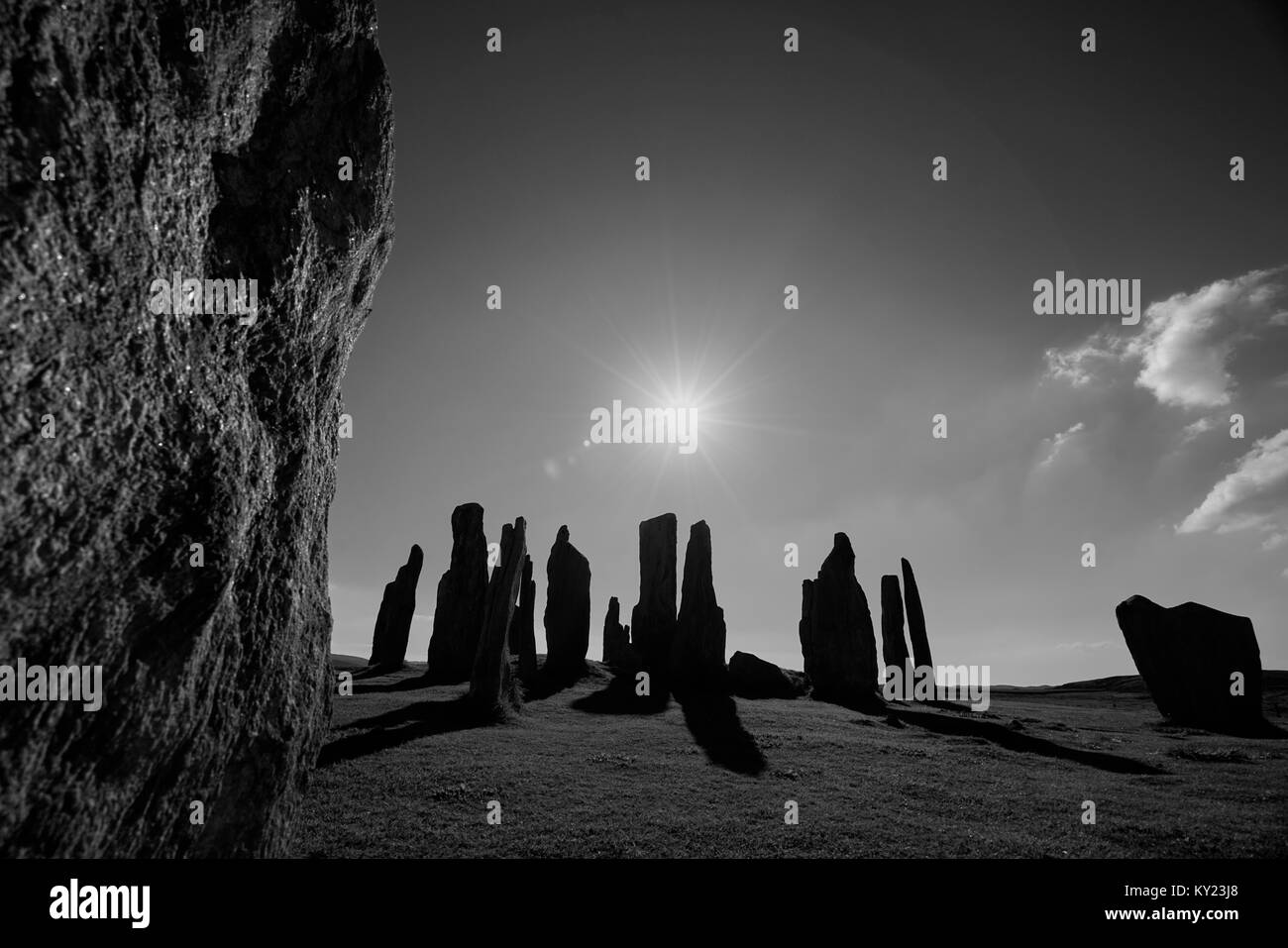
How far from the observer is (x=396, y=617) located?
39125mm

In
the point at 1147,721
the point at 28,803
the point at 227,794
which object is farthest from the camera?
the point at 1147,721

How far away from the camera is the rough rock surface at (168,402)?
2.05 meters

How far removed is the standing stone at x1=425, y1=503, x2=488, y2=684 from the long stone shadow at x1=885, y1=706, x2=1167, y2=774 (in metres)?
20.9

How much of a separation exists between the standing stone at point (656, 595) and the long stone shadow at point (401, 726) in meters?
15.2

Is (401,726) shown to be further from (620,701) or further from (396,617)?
(396,617)

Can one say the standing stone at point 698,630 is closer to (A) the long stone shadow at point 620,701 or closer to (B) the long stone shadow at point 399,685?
(A) the long stone shadow at point 620,701

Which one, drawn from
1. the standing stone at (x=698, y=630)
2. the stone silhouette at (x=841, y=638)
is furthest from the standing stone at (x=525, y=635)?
the stone silhouette at (x=841, y=638)

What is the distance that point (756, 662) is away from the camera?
33031 mm

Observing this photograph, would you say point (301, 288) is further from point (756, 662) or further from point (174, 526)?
point (756, 662)

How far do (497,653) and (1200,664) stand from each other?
1214 inches

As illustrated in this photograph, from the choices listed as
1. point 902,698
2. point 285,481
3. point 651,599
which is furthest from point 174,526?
point 902,698

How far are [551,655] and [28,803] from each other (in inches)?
1284

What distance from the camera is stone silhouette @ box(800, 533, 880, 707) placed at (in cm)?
3139

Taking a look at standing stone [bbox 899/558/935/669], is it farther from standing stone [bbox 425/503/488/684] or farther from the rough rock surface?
the rough rock surface
